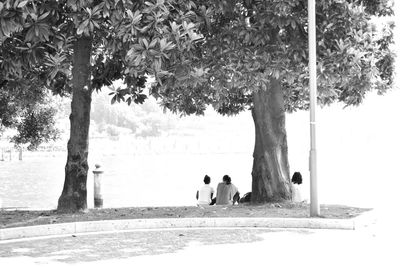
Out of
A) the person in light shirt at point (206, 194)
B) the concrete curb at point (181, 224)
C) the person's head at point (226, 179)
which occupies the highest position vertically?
the person's head at point (226, 179)

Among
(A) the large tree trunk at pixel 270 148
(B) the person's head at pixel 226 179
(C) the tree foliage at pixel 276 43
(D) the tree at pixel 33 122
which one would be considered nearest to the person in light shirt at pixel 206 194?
(B) the person's head at pixel 226 179

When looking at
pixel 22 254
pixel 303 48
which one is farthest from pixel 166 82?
pixel 22 254

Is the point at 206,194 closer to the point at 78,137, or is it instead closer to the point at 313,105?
the point at 78,137

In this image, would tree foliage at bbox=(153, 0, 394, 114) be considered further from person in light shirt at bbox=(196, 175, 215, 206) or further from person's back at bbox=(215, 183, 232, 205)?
person's back at bbox=(215, 183, 232, 205)

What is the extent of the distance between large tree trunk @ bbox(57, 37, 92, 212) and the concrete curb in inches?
105

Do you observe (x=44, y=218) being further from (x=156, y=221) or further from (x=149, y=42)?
(x=149, y=42)

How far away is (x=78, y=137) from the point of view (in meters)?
16.1

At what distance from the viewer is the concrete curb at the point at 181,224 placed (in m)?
12.9

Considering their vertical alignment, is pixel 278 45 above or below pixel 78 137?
above

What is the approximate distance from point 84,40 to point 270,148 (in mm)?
5735

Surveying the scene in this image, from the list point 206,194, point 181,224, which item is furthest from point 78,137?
point 206,194

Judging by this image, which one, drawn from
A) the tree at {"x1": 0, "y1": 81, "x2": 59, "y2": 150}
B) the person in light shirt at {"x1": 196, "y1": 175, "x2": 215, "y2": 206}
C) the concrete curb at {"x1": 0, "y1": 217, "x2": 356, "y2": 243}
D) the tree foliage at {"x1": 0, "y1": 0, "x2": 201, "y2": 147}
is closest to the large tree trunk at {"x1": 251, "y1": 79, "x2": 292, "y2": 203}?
the person in light shirt at {"x1": 196, "y1": 175, "x2": 215, "y2": 206}

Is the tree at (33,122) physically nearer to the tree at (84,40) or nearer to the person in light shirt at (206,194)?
the person in light shirt at (206,194)

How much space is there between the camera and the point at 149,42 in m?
12.9
